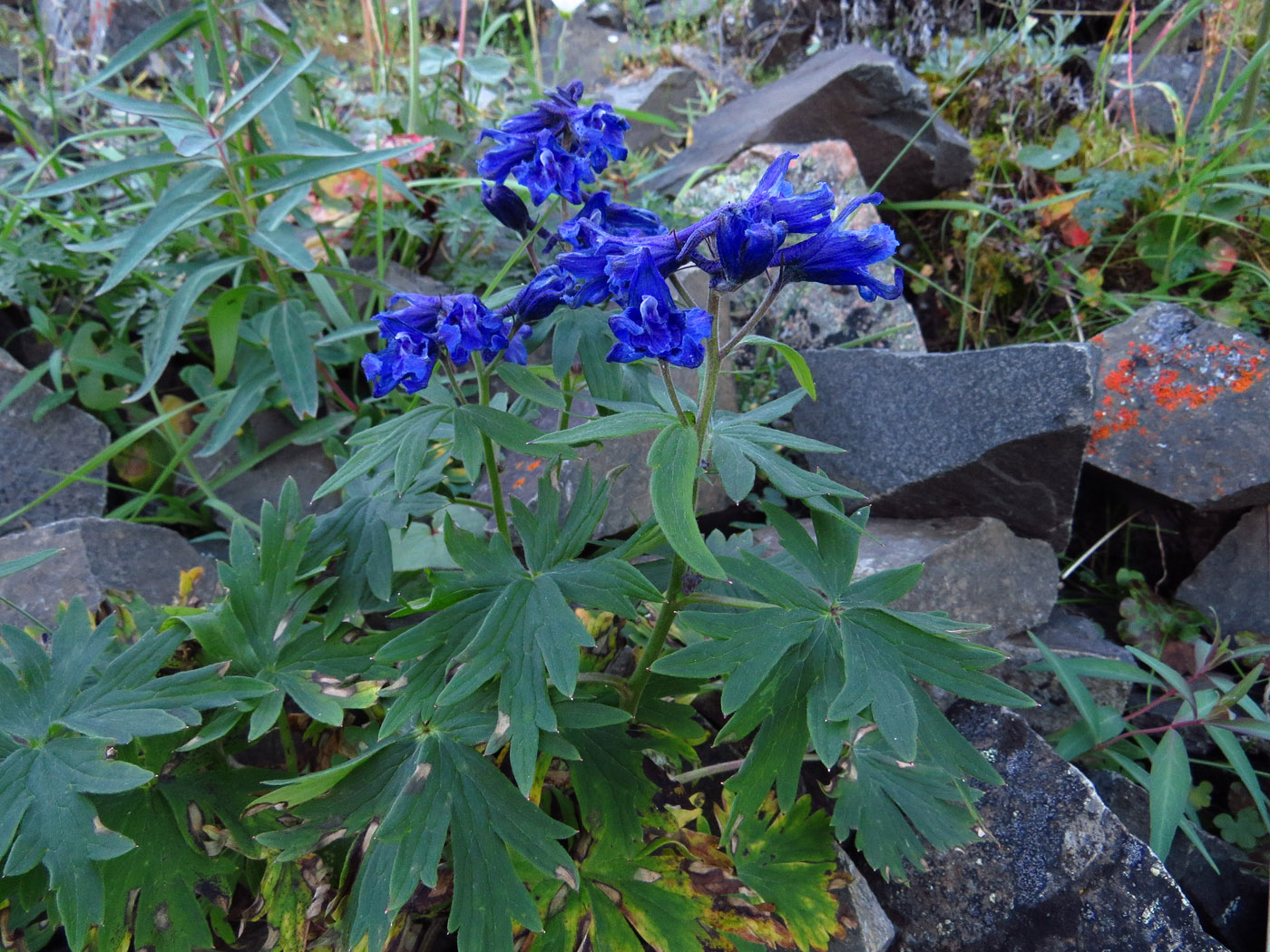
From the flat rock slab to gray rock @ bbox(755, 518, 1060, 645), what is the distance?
488 mm

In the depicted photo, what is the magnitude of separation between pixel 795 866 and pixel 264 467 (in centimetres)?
226

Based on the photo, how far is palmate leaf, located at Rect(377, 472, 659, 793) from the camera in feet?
4.42

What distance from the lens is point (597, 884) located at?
1.54 metres

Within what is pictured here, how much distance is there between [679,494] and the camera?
47.7 inches

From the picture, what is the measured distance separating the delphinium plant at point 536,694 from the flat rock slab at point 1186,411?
1501 millimetres

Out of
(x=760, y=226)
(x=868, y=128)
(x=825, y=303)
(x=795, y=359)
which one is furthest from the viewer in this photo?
(x=868, y=128)

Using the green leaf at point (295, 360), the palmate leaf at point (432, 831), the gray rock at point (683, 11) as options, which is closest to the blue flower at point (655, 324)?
the palmate leaf at point (432, 831)

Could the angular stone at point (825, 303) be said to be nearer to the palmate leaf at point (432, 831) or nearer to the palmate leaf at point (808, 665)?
the palmate leaf at point (808, 665)

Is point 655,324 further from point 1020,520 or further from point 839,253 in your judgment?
point 1020,520

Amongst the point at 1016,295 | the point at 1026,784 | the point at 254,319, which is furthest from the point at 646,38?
the point at 1026,784

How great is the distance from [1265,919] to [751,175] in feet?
9.57

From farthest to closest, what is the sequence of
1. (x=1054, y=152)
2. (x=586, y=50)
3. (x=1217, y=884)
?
(x=586, y=50)
(x=1054, y=152)
(x=1217, y=884)

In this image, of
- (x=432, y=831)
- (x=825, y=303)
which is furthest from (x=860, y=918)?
(x=825, y=303)

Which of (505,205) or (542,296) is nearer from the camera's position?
(542,296)
